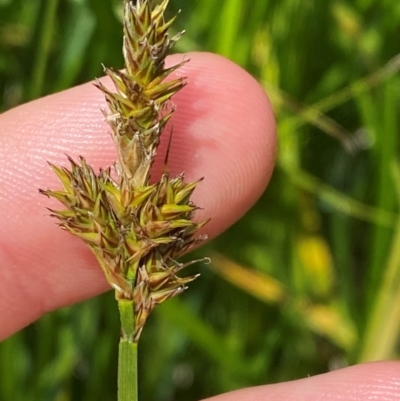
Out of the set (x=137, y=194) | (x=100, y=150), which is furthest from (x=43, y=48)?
(x=137, y=194)

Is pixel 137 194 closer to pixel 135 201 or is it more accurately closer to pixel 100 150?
pixel 135 201

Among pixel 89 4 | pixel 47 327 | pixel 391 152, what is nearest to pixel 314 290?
pixel 391 152

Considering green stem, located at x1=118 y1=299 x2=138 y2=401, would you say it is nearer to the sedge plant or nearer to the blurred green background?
the sedge plant

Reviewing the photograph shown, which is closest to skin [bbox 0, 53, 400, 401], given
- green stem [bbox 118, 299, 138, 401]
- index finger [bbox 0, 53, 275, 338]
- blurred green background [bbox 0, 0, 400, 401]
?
index finger [bbox 0, 53, 275, 338]

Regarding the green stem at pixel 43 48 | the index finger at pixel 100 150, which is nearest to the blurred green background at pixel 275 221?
the green stem at pixel 43 48

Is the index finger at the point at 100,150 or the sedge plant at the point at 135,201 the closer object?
the sedge plant at the point at 135,201

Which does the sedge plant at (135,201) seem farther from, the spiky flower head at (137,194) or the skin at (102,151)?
the skin at (102,151)

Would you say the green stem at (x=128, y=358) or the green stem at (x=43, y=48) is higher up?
the green stem at (x=43, y=48)

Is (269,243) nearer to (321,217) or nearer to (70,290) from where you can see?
(321,217)
